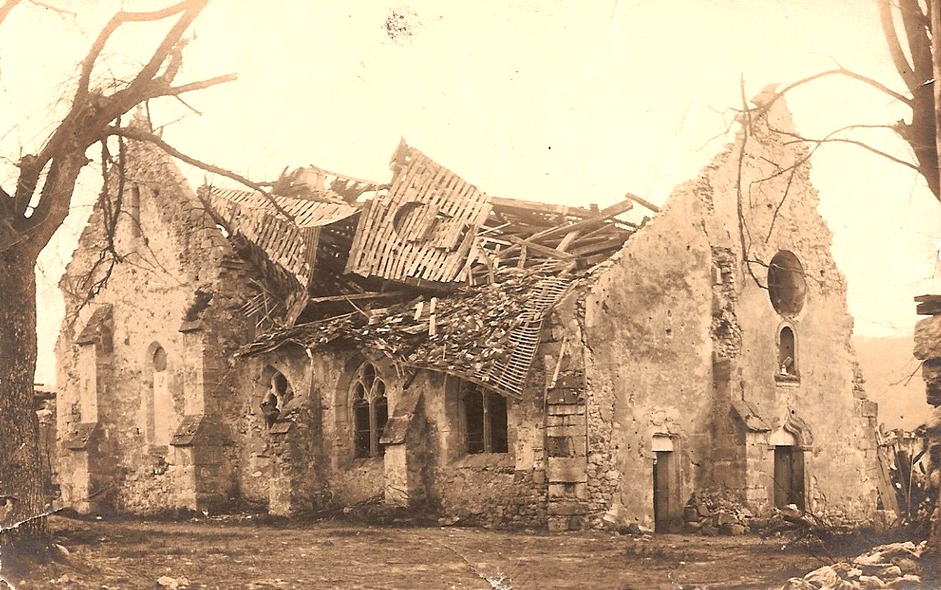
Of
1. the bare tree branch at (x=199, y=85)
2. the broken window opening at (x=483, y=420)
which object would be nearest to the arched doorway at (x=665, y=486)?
the broken window opening at (x=483, y=420)

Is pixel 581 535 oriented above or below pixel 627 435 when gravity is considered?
below

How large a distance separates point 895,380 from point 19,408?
29.8 feet

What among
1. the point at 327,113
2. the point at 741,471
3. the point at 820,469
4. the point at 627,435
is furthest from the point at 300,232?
the point at 820,469

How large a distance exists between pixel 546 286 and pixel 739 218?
257cm

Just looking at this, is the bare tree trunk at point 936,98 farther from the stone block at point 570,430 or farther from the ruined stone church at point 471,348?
the stone block at point 570,430

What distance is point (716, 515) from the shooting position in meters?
15.1

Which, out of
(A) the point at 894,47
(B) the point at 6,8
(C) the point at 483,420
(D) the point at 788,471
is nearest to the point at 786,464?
(D) the point at 788,471

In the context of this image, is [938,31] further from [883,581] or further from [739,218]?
[883,581]

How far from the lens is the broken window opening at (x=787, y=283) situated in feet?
53.0

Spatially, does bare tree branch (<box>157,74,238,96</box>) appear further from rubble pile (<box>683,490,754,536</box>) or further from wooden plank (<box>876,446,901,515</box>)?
wooden plank (<box>876,446,901,515</box>)

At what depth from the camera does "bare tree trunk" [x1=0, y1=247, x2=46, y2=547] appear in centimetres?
1235

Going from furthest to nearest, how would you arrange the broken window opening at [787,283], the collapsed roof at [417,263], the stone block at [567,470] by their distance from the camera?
the broken window opening at [787,283], the collapsed roof at [417,263], the stone block at [567,470]

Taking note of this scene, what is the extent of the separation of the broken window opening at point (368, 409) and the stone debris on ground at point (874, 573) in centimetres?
585

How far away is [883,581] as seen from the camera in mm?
12711
